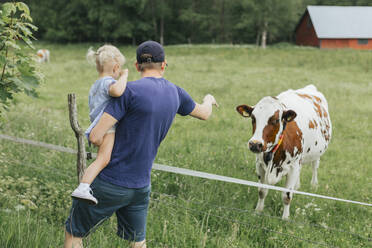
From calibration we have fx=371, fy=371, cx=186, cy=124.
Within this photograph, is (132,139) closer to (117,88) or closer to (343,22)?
(117,88)

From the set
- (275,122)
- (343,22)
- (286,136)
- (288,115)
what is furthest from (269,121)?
(343,22)

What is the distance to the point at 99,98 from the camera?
2.73m

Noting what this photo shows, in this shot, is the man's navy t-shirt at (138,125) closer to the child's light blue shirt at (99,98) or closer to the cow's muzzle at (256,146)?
the child's light blue shirt at (99,98)

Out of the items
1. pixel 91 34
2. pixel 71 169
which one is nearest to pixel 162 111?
pixel 71 169

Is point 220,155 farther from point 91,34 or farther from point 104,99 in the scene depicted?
point 91,34

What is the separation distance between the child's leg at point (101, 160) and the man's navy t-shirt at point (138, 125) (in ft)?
0.17

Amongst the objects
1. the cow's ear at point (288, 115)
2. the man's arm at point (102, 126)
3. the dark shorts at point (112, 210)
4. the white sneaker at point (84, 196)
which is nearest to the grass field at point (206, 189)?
the dark shorts at point (112, 210)

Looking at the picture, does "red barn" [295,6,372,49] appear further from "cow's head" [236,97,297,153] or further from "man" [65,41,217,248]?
"man" [65,41,217,248]

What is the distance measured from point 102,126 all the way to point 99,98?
9.2 inches

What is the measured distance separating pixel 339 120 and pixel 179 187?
6.57 meters

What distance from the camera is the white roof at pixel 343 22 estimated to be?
42.6 metres

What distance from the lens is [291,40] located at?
187 ft

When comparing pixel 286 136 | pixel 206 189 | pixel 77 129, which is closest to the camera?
pixel 77 129

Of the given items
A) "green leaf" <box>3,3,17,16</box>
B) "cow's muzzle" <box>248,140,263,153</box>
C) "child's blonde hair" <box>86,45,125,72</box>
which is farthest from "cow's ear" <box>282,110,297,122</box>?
"green leaf" <box>3,3,17,16</box>
